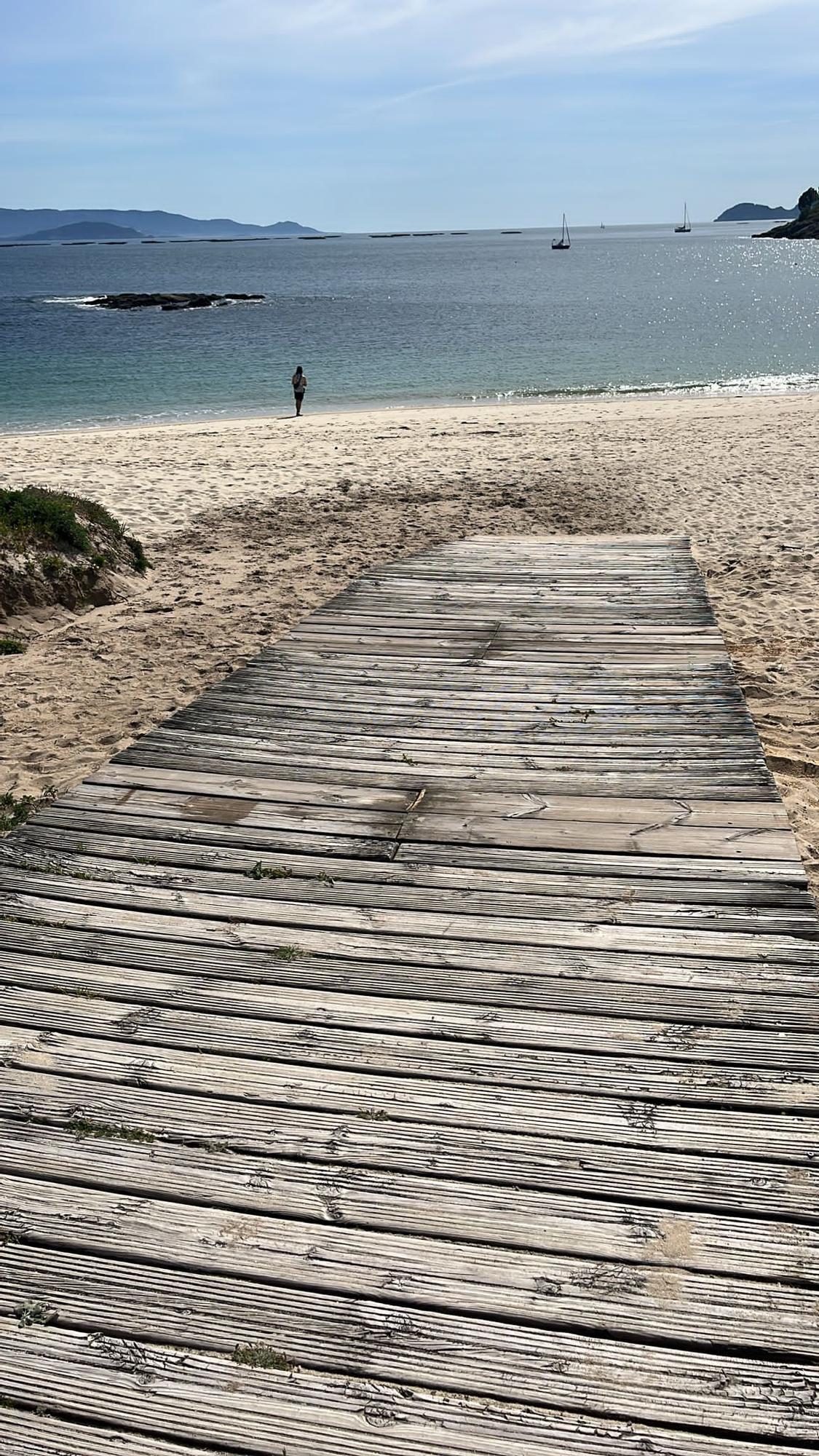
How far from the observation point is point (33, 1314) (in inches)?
88.5

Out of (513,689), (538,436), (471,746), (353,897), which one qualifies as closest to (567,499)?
(538,436)

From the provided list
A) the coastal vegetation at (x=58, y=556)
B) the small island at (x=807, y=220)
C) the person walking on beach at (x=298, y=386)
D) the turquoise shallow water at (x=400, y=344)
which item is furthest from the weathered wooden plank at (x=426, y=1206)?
the small island at (x=807, y=220)

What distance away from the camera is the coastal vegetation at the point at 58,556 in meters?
8.89

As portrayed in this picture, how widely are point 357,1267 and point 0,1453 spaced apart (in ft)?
2.39

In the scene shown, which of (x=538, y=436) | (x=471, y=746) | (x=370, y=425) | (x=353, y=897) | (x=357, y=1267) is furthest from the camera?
(x=370, y=425)

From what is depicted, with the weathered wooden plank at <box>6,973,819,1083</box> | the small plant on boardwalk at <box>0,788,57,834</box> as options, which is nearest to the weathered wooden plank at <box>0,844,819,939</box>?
the weathered wooden plank at <box>6,973,819,1083</box>

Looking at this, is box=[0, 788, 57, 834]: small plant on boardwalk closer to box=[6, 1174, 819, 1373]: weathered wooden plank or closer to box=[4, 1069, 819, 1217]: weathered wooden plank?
box=[4, 1069, 819, 1217]: weathered wooden plank

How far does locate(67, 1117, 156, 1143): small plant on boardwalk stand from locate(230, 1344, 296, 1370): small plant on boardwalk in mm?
653

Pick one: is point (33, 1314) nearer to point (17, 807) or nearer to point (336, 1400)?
point (336, 1400)

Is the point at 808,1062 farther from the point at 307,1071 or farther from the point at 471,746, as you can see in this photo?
the point at 471,746

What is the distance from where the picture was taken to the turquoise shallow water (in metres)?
28.6

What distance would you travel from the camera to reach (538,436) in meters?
18.2

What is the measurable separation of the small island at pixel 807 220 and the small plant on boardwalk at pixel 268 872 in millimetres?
177925

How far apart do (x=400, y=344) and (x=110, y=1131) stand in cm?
4159
